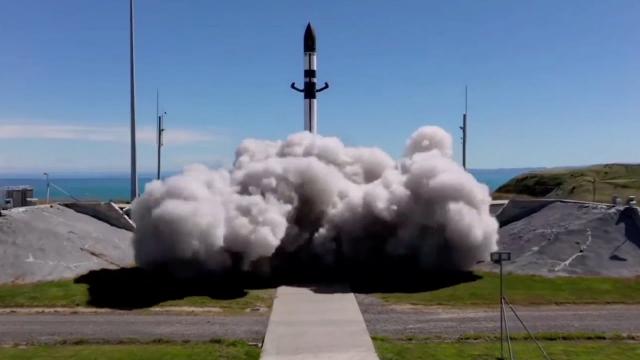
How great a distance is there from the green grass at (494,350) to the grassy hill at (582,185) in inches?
1341

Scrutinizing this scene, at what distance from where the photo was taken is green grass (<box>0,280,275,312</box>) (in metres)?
23.0

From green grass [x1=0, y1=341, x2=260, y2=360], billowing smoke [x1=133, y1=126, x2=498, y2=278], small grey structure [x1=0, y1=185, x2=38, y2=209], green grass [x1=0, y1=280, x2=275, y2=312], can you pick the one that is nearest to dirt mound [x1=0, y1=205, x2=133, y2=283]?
green grass [x1=0, y1=280, x2=275, y2=312]

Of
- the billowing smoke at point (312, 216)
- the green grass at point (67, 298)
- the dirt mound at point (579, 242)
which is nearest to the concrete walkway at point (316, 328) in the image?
the green grass at point (67, 298)

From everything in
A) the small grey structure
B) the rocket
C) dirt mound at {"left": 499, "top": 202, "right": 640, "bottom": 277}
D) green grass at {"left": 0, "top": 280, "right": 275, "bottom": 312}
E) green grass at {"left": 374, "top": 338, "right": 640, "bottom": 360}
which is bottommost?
green grass at {"left": 0, "top": 280, "right": 275, "bottom": 312}

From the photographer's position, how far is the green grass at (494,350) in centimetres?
1627

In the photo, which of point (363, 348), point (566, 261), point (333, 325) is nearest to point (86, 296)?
point (333, 325)

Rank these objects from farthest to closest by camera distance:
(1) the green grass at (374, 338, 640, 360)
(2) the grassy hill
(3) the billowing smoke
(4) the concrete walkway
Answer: (2) the grassy hill < (3) the billowing smoke < (4) the concrete walkway < (1) the green grass at (374, 338, 640, 360)

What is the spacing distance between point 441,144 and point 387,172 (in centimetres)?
504

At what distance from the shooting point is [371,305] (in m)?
23.2

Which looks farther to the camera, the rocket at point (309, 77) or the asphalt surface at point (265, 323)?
the rocket at point (309, 77)

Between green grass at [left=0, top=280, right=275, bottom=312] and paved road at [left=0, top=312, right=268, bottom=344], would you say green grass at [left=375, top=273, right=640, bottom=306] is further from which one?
paved road at [left=0, top=312, right=268, bottom=344]

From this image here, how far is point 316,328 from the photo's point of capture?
1956 cm

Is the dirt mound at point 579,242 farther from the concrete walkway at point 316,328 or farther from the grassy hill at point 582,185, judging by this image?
the grassy hill at point 582,185

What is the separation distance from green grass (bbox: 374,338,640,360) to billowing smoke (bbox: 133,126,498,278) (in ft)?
35.2
